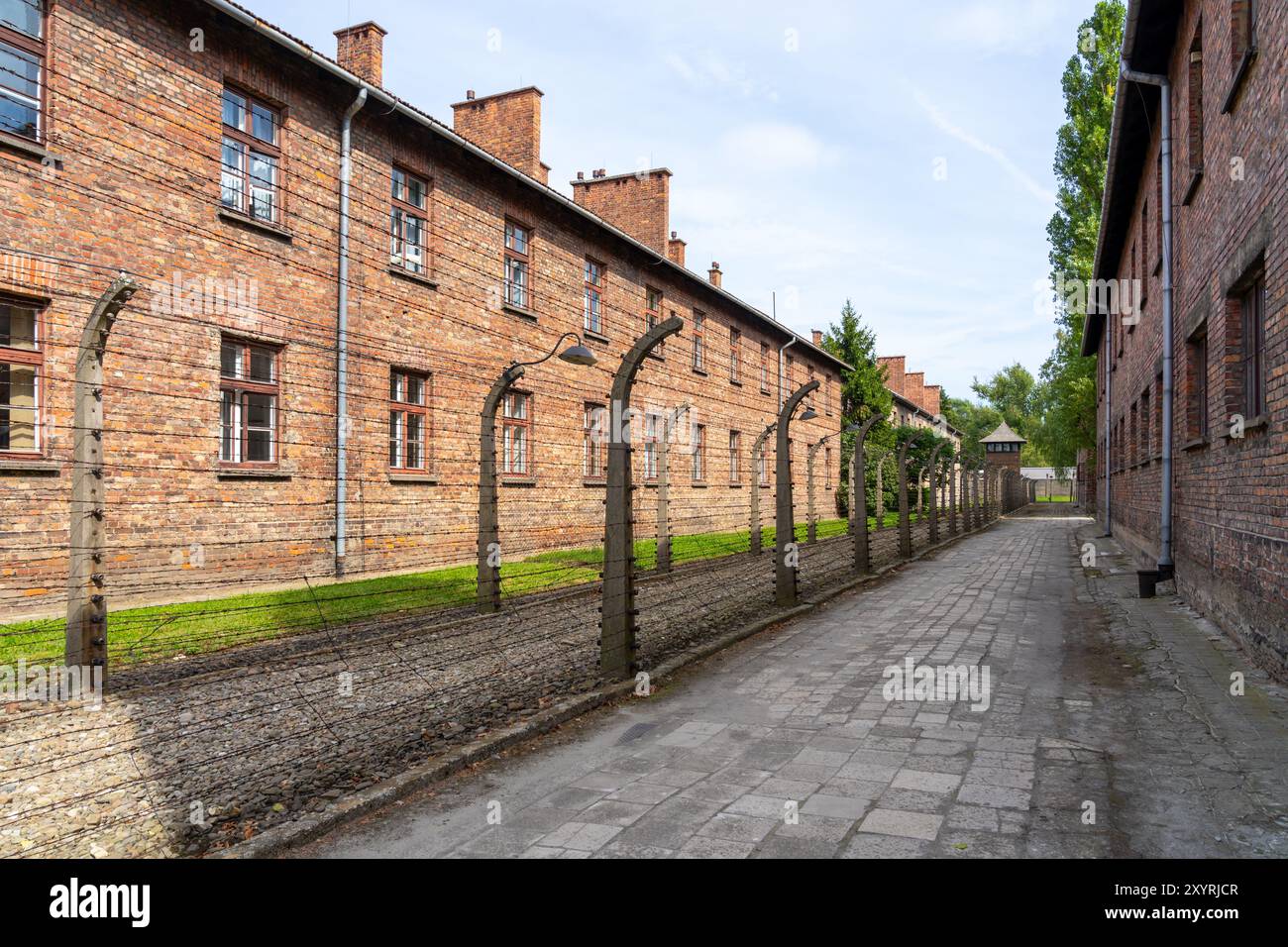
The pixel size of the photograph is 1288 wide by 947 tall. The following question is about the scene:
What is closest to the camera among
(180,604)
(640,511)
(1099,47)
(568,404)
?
(180,604)

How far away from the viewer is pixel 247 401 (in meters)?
11.8

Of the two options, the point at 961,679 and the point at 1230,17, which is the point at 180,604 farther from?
the point at 1230,17

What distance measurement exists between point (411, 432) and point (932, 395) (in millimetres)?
63005

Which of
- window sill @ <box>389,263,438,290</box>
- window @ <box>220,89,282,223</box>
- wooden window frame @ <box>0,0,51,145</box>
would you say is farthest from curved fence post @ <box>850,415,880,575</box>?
wooden window frame @ <box>0,0,51,145</box>

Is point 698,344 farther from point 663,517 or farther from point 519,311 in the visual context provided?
point 663,517

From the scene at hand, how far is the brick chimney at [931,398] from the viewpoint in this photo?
69000mm

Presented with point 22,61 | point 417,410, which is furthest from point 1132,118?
point 22,61

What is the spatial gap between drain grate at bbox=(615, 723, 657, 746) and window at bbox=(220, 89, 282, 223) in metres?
9.32

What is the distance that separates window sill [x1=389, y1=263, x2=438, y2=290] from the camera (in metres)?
13.9

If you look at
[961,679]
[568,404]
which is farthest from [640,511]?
[961,679]

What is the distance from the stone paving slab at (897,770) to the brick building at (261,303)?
3.42 meters

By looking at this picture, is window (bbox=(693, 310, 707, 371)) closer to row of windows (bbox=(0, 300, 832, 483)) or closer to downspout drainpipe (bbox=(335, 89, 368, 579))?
row of windows (bbox=(0, 300, 832, 483))

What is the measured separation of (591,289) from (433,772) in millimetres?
16677
